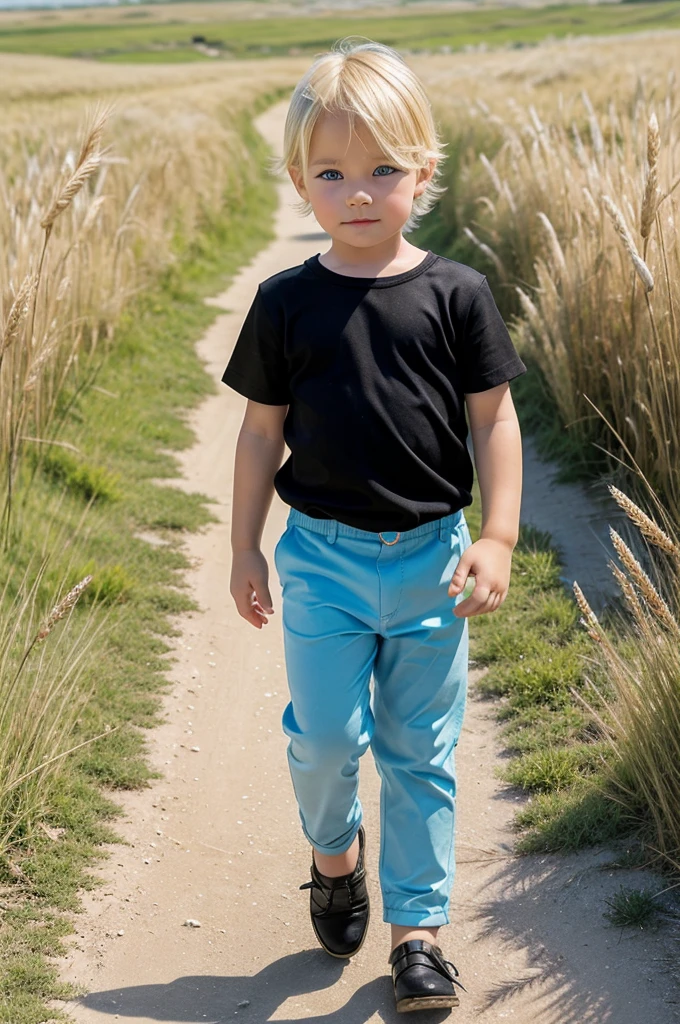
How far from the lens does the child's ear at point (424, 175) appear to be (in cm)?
221

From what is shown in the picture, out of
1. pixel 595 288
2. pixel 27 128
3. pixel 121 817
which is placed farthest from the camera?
pixel 27 128

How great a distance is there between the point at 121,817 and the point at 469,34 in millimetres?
106576

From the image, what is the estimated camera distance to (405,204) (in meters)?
2.13

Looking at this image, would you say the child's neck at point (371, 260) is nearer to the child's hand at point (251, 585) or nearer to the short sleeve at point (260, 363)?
the short sleeve at point (260, 363)

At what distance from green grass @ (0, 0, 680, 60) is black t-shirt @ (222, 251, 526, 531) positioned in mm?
80557

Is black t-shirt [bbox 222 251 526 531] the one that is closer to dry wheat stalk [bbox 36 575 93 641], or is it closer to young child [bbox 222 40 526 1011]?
young child [bbox 222 40 526 1011]

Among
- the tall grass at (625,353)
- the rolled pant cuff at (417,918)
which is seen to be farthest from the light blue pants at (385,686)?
the tall grass at (625,353)

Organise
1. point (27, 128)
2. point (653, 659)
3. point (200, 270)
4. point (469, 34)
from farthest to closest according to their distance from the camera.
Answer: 1. point (469, 34)
2. point (27, 128)
3. point (200, 270)
4. point (653, 659)

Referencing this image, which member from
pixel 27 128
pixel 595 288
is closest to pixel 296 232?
pixel 27 128

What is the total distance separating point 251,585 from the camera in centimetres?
236

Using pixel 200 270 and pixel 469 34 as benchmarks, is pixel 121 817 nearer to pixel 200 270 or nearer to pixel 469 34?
pixel 200 270

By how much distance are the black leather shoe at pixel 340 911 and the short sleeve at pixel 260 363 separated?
1027mm

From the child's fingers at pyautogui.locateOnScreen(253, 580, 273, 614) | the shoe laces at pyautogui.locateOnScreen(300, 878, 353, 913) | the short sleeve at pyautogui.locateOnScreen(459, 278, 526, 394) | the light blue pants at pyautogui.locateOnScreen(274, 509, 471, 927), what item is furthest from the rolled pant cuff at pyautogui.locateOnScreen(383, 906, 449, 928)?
the short sleeve at pyautogui.locateOnScreen(459, 278, 526, 394)

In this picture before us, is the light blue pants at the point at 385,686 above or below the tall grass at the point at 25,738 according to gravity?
above
